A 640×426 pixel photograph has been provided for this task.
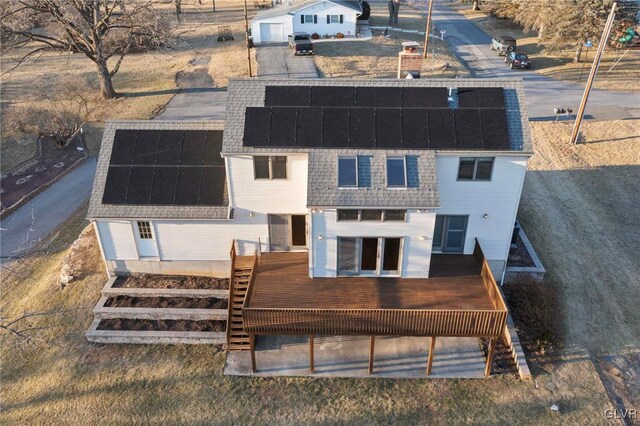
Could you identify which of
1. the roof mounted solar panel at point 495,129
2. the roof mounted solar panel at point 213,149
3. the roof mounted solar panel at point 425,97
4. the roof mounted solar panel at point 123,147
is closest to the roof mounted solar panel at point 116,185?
the roof mounted solar panel at point 123,147

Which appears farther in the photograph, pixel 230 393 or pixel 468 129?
pixel 468 129

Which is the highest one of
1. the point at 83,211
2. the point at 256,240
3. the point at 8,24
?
the point at 8,24

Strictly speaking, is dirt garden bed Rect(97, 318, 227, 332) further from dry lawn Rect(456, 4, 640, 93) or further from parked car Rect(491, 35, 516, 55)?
parked car Rect(491, 35, 516, 55)

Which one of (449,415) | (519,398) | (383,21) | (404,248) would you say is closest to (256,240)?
(404,248)

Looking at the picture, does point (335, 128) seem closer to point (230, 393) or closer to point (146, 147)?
point (146, 147)

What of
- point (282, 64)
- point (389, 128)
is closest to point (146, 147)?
point (389, 128)

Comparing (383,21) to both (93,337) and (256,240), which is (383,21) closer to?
(256,240)
